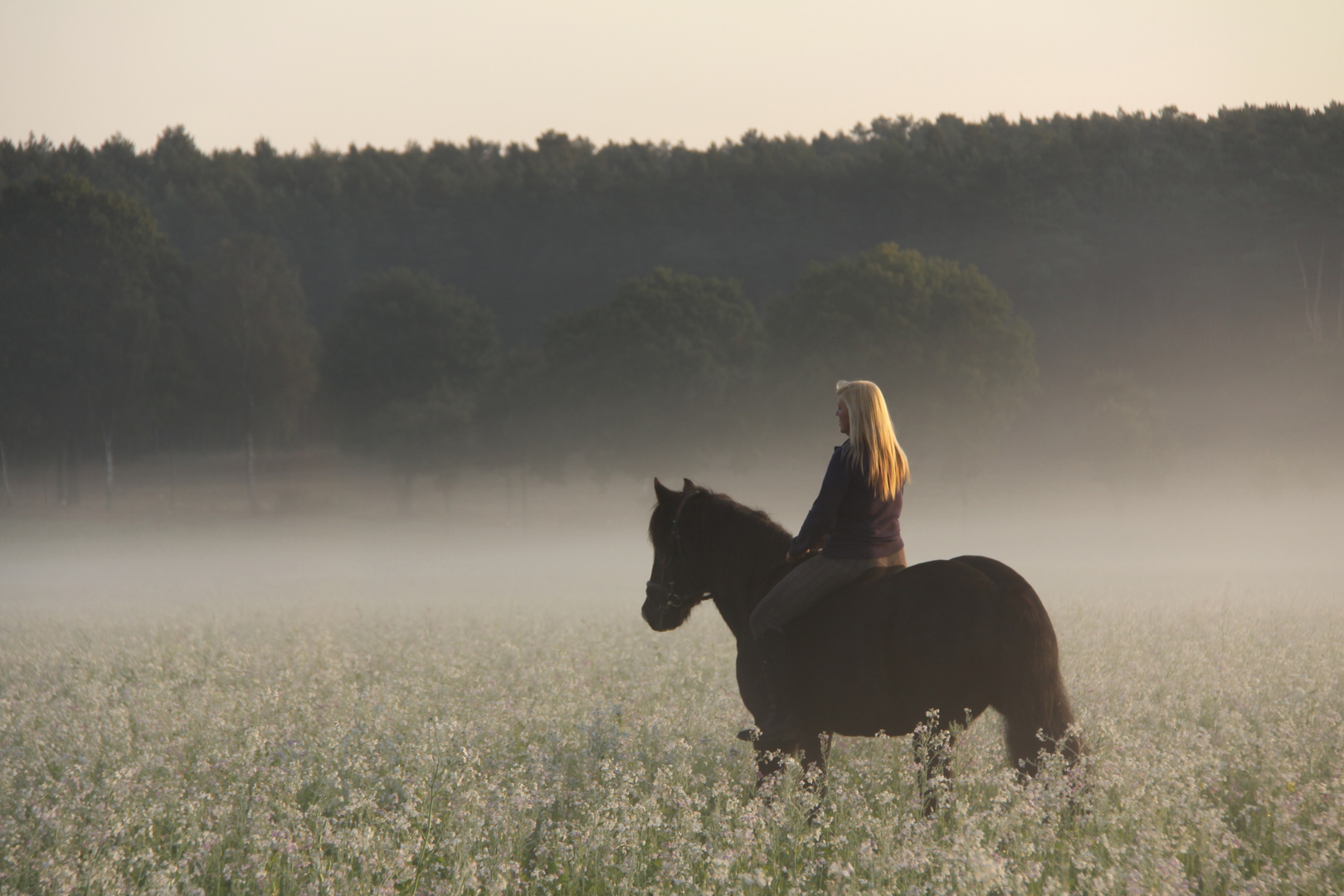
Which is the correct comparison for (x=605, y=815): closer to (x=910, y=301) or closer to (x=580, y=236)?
(x=910, y=301)

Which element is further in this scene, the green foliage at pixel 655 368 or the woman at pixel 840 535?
the green foliage at pixel 655 368

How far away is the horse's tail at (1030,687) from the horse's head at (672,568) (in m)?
2.28

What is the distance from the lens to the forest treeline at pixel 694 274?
172ft

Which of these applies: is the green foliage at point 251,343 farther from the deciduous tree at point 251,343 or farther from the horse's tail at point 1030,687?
the horse's tail at point 1030,687

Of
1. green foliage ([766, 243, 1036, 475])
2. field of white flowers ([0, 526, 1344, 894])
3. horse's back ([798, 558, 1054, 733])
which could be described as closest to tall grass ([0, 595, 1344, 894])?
field of white flowers ([0, 526, 1344, 894])

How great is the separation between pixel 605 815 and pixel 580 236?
9882 cm

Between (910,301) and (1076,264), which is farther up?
(1076,264)

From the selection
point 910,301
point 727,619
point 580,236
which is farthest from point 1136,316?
point 727,619

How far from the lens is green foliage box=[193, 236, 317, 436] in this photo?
62.5 m

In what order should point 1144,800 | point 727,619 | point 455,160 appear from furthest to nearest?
1. point 455,160
2. point 727,619
3. point 1144,800

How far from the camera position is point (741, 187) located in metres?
103

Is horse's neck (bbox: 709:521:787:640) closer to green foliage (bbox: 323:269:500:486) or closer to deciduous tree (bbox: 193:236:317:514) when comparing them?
green foliage (bbox: 323:269:500:486)

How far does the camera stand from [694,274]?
88.4 m

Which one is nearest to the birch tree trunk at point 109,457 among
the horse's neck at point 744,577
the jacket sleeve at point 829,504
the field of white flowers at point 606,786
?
the field of white flowers at point 606,786
